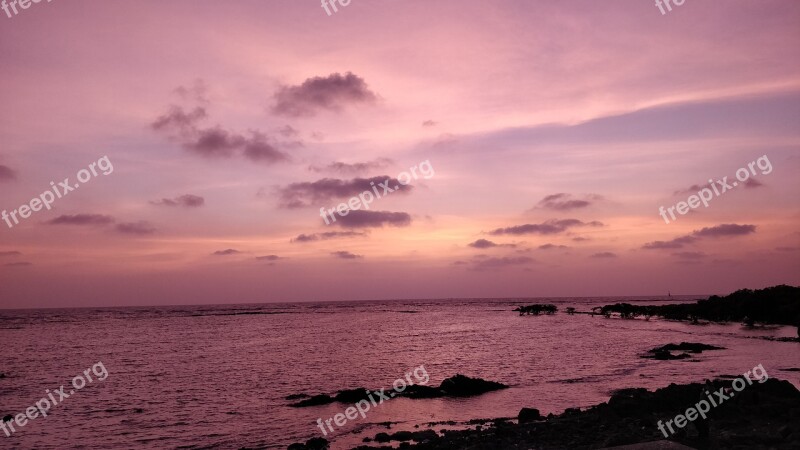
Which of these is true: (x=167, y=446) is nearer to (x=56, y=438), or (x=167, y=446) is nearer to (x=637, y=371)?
(x=56, y=438)

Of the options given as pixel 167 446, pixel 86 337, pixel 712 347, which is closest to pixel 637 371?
pixel 712 347

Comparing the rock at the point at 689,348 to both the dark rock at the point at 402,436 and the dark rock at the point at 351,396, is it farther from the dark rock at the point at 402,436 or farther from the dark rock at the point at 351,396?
the dark rock at the point at 402,436

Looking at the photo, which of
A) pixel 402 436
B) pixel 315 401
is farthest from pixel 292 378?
pixel 402 436

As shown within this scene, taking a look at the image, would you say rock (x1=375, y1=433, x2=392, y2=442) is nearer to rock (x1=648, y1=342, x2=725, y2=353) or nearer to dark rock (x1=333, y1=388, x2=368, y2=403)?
dark rock (x1=333, y1=388, x2=368, y2=403)

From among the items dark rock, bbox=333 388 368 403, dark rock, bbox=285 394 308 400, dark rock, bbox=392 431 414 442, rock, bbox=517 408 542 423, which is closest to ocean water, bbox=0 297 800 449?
dark rock, bbox=285 394 308 400

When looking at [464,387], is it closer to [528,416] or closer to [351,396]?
[351,396]

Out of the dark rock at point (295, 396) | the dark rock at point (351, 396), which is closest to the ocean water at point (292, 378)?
the dark rock at point (295, 396)

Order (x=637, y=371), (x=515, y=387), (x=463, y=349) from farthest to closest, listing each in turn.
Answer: (x=463, y=349)
(x=637, y=371)
(x=515, y=387)

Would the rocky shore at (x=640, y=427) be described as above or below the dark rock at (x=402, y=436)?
above

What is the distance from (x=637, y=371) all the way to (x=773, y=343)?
69.8 ft

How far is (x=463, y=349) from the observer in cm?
6128

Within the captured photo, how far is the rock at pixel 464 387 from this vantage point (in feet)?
110

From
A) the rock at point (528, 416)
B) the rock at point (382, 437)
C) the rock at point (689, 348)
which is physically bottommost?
the rock at point (689, 348)

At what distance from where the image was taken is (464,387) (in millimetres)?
33969
